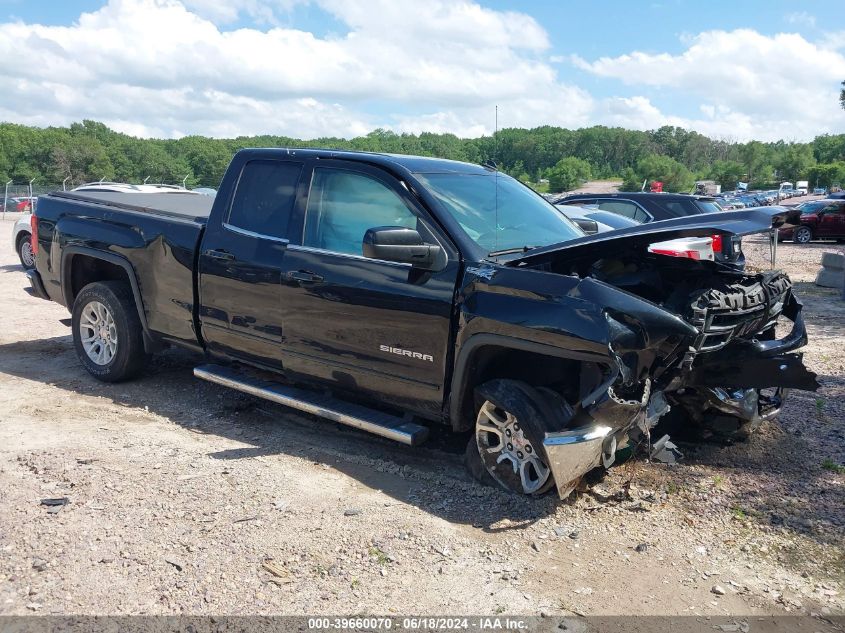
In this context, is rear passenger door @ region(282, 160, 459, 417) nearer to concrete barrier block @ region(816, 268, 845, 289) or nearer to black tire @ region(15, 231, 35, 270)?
black tire @ region(15, 231, 35, 270)

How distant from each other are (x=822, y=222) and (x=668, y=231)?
23.9 meters

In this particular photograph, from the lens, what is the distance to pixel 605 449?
3.84 meters

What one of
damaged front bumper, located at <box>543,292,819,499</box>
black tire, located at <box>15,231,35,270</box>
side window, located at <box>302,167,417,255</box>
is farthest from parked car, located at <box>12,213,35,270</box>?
damaged front bumper, located at <box>543,292,819,499</box>

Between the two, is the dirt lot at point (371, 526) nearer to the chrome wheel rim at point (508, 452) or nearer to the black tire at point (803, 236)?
the chrome wheel rim at point (508, 452)

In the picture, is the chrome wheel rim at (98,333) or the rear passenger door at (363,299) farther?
the chrome wheel rim at (98,333)

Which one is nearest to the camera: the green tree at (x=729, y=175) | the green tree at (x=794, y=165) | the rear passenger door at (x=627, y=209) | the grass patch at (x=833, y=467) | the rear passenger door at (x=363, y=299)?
the rear passenger door at (x=363, y=299)

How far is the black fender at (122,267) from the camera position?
6.00 meters

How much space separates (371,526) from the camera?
3.89 meters

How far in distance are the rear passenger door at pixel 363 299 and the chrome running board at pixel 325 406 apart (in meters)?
0.12

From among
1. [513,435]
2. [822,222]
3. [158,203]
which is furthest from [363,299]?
[822,222]

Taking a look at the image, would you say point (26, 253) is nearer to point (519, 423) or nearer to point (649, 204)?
point (649, 204)

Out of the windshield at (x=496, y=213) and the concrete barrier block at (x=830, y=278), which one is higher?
the windshield at (x=496, y=213)

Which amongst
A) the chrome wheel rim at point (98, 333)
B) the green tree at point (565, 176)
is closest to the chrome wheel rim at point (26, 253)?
the chrome wheel rim at point (98, 333)

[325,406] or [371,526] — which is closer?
[371,526]
